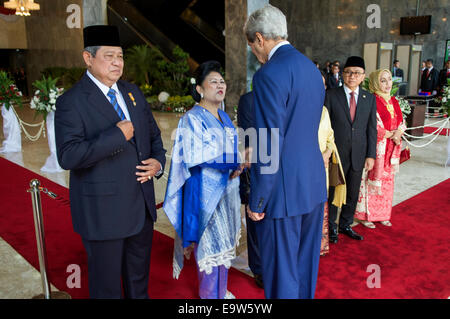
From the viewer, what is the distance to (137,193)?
2297 mm

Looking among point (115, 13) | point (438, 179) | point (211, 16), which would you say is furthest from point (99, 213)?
point (211, 16)

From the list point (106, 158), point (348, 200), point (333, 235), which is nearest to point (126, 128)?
point (106, 158)

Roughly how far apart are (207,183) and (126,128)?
746mm

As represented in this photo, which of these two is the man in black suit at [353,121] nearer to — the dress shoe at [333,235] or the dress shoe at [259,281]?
the dress shoe at [333,235]

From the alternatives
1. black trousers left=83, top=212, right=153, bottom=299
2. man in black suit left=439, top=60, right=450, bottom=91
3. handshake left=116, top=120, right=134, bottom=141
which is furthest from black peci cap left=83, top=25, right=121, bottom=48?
man in black suit left=439, top=60, right=450, bottom=91

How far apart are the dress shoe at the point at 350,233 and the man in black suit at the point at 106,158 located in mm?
2362

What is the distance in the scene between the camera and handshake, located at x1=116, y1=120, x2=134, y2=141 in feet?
6.88

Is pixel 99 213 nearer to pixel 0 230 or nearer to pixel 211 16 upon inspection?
pixel 0 230

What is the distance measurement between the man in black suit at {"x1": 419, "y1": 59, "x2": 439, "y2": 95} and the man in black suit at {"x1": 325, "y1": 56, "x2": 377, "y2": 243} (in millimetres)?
11938

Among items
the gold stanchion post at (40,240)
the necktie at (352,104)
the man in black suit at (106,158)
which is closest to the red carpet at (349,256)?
the gold stanchion post at (40,240)

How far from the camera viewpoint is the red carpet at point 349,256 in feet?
9.87

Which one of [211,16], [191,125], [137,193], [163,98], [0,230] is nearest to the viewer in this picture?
[137,193]

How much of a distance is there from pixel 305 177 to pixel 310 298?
822mm

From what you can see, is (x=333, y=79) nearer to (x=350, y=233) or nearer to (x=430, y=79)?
(x=430, y=79)
